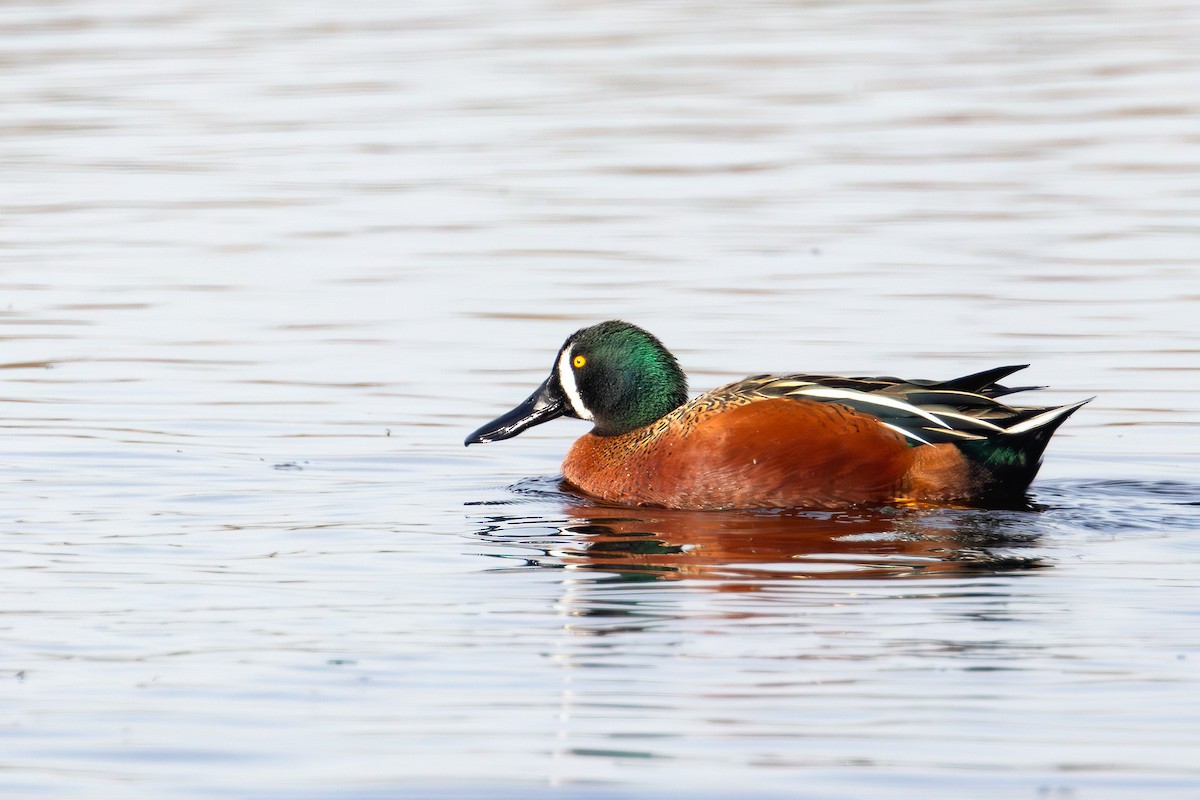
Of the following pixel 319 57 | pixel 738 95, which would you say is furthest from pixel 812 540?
pixel 319 57

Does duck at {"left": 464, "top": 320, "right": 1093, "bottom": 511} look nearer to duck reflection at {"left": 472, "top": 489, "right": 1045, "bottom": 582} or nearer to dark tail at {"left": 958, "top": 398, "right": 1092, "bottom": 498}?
dark tail at {"left": 958, "top": 398, "right": 1092, "bottom": 498}

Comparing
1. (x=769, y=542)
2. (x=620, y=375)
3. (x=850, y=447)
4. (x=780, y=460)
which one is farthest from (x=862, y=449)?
(x=620, y=375)

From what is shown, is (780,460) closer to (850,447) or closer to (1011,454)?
(850,447)

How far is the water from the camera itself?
5.34m

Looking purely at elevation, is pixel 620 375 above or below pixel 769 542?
above

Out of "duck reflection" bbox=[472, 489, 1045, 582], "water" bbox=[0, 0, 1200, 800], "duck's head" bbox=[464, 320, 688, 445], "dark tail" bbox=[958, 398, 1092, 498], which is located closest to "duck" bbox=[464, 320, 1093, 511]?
"dark tail" bbox=[958, 398, 1092, 498]

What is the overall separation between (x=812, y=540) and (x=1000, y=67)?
1449cm

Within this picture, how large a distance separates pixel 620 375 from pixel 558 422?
1624 mm

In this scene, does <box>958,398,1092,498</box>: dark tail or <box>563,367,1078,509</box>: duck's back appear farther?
<box>563,367,1078,509</box>: duck's back

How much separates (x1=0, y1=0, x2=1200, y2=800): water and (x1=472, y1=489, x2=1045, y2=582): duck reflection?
36mm

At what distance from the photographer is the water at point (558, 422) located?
5.34m

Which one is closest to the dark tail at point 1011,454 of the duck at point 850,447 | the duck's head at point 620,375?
the duck at point 850,447

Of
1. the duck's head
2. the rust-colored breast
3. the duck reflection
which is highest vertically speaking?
the duck's head

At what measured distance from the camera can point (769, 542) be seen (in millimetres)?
7852
